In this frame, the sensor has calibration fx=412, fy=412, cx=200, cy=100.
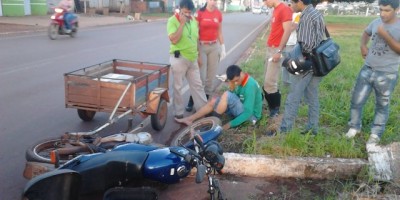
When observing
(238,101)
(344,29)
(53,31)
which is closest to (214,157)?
(238,101)

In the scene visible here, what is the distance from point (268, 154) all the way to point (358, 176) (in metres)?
0.96

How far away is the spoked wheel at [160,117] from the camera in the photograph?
225 inches

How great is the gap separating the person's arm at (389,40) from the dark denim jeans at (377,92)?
0.32 m

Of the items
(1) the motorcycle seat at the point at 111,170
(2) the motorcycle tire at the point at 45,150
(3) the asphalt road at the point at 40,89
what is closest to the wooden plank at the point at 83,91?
(3) the asphalt road at the point at 40,89

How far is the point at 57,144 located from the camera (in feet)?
14.1

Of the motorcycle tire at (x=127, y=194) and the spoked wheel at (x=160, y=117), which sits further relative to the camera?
the spoked wheel at (x=160, y=117)

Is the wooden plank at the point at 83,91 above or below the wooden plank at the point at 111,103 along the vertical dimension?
above

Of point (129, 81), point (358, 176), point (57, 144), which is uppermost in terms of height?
point (129, 81)

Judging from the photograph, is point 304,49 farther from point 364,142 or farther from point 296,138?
point 364,142

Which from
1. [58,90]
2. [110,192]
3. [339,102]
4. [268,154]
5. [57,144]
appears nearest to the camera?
[110,192]

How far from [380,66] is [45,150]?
3.82 metres

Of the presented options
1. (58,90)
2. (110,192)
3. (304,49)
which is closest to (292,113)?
(304,49)

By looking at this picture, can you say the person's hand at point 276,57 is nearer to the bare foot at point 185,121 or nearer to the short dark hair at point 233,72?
the short dark hair at point 233,72

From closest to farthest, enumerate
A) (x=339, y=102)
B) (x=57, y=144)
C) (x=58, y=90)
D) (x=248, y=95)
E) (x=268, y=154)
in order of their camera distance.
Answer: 1. (x=57, y=144)
2. (x=268, y=154)
3. (x=248, y=95)
4. (x=339, y=102)
5. (x=58, y=90)
